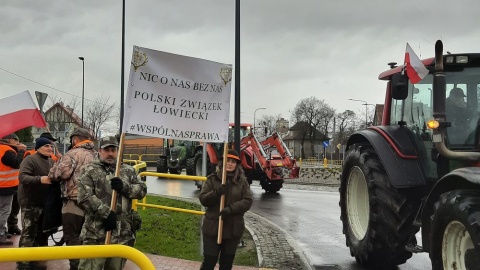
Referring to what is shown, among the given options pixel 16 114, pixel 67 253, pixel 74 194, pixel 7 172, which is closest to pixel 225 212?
pixel 74 194

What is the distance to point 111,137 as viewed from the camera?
4.61 meters

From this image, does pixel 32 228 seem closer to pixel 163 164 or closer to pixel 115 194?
pixel 115 194

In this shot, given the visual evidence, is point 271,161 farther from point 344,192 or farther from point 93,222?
point 93,222

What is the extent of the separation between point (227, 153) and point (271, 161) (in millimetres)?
11800

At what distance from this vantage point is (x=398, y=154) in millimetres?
5996

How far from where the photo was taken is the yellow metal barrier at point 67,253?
2.34m

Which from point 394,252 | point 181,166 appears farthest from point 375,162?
point 181,166

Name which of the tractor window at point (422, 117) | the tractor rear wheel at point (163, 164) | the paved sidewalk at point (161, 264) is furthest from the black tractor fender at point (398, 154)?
the tractor rear wheel at point (163, 164)

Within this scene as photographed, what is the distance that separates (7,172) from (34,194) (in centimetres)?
139

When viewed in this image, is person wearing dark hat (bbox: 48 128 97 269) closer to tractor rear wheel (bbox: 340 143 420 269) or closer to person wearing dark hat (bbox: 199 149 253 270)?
person wearing dark hat (bbox: 199 149 253 270)

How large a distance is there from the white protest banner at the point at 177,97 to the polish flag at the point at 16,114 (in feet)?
7.27

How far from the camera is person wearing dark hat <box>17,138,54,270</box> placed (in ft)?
19.1

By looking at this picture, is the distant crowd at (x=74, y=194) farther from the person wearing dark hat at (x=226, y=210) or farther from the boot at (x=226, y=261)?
the boot at (x=226, y=261)

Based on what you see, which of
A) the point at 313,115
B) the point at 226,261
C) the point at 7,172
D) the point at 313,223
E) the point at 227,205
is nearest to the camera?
the point at 227,205
